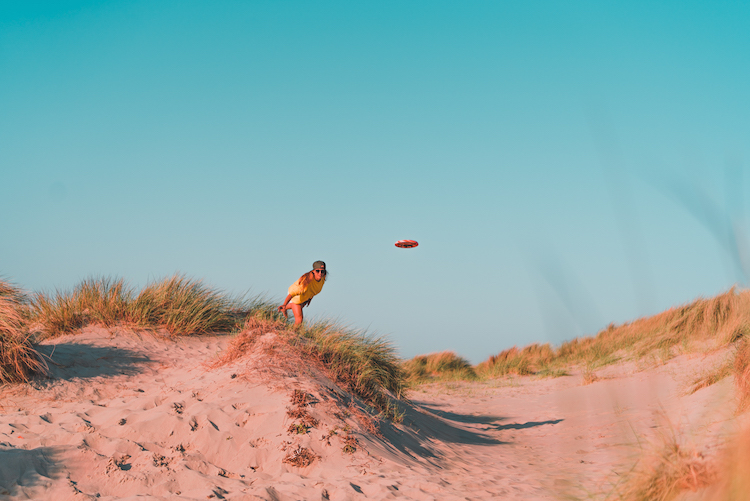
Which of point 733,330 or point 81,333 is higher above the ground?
point 733,330

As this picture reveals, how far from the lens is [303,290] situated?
7914 millimetres

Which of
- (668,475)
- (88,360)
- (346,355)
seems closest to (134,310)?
(88,360)

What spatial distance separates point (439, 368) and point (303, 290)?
8154 mm

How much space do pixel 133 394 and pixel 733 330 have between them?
9.52 m

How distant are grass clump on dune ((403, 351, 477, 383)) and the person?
6256 millimetres

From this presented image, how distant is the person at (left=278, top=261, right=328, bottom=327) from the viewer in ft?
26.0

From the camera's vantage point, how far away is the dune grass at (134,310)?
7.80m

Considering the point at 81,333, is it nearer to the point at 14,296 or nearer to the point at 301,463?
the point at 14,296

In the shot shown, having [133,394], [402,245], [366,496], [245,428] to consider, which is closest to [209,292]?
[133,394]

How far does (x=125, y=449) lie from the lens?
173 inches

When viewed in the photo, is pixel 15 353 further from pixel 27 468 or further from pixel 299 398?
pixel 299 398

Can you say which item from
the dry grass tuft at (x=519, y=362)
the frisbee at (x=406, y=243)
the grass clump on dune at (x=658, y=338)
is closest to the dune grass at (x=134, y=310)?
the frisbee at (x=406, y=243)

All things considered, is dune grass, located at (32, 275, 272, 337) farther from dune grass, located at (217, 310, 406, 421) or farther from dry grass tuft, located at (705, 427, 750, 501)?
dry grass tuft, located at (705, 427, 750, 501)

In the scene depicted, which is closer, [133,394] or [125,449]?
[125,449]
